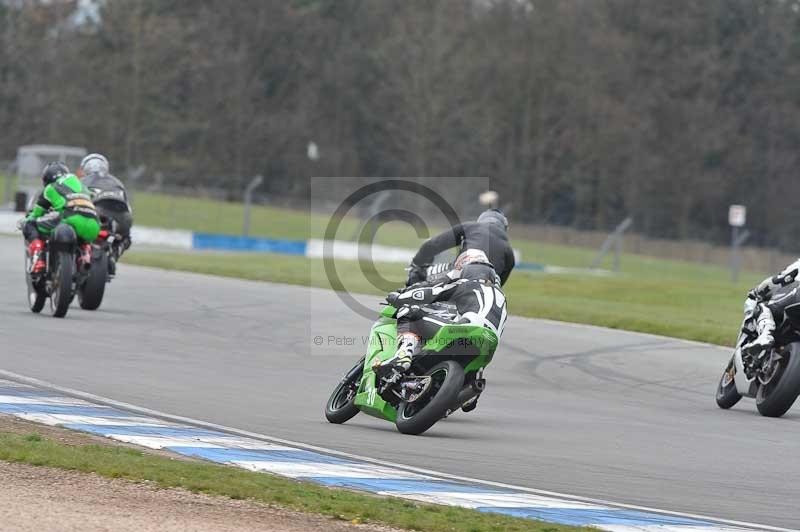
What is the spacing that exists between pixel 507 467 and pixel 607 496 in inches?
36.1

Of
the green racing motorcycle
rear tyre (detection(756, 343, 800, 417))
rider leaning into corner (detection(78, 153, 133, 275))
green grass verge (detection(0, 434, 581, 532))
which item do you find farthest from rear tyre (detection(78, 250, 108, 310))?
green grass verge (detection(0, 434, 581, 532))

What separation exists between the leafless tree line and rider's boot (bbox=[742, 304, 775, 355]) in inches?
2313

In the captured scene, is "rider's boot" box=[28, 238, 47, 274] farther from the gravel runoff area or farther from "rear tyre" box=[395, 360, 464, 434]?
the gravel runoff area

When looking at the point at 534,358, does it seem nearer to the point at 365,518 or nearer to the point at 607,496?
the point at 607,496

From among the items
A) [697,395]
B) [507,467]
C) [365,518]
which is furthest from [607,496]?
[697,395]

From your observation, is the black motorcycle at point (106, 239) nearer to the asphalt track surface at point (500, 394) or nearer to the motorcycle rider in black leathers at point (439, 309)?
the asphalt track surface at point (500, 394)

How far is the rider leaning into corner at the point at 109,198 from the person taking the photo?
16969 millimetres

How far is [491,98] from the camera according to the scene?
7688 centimetres

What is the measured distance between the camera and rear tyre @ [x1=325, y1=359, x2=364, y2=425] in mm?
10054

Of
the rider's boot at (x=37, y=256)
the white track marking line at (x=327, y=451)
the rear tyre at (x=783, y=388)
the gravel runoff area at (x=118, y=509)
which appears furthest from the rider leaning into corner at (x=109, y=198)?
the gravel runoff area at (x=118, y=509)

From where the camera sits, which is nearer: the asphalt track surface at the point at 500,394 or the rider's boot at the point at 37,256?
the asphalt track surface at the point at 500,394

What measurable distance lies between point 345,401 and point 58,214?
6.77 metres

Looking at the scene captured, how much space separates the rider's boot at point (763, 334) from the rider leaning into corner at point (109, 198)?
312 inches

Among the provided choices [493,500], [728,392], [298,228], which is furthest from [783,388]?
[298,228]
